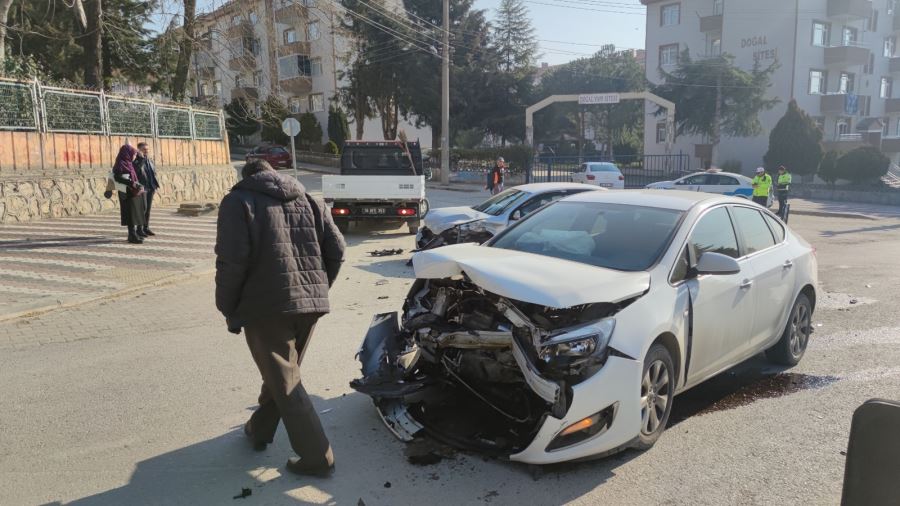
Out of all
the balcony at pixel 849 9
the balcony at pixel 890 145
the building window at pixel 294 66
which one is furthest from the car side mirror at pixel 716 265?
the building window at pixel 294 66

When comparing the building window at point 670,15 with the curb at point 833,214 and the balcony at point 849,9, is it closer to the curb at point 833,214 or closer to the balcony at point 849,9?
the balcony at point 849,9

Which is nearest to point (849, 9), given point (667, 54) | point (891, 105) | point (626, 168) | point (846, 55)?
point (846, 55)

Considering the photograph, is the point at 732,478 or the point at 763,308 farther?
the point at 763,308

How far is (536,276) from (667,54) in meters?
46.7

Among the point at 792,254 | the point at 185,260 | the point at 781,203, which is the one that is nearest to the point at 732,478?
the point at 792,254

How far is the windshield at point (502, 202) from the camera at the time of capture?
1038 cm

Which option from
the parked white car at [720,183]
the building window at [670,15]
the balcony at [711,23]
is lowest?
the parked white car at [720,183]

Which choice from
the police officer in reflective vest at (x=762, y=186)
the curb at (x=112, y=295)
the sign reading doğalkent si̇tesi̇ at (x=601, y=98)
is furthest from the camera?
the sign reading doğalkent si̇tesi̇ at (x=601, y=98)

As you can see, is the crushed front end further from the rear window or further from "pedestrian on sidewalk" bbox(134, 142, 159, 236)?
the rear window

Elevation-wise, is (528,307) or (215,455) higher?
(528,307)

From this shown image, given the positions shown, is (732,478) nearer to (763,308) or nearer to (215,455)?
(763,308)

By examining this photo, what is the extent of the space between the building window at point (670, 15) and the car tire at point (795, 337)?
4399 cm

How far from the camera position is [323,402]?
15.3 feet

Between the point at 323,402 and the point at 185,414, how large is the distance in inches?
38.2
